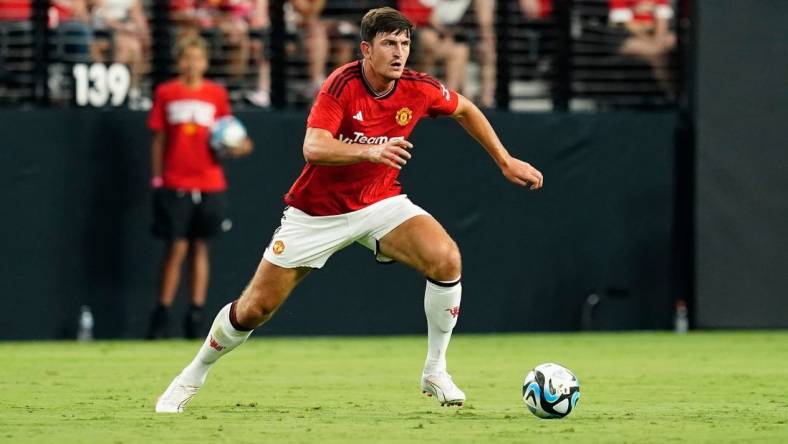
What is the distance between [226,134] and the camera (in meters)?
13.4

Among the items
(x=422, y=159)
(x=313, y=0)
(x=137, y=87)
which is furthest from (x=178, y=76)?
(x=422, y=159)

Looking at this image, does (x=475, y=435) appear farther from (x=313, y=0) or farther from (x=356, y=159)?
(x=313, y=0)

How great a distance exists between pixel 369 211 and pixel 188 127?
5357mm

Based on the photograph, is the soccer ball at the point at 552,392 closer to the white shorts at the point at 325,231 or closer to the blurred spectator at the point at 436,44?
the white shorts at the point at 325,231

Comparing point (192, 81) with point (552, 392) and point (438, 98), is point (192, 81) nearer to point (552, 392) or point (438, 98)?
point (438, 98)

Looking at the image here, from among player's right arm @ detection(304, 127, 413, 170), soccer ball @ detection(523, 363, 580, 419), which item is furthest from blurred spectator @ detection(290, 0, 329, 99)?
soccer ball @ detection(523, 363, 580, 419)

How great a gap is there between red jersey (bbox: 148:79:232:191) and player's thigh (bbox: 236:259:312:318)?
17.6ft

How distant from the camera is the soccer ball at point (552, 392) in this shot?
25.6ft

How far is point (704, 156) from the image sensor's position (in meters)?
14.6

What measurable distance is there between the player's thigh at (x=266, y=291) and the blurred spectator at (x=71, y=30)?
580cm

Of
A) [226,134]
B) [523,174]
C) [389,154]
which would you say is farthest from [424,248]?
[226,134]

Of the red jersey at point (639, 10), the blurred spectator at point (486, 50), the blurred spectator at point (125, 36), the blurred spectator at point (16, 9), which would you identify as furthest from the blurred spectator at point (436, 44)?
the blurred spectator at point (16, 9)

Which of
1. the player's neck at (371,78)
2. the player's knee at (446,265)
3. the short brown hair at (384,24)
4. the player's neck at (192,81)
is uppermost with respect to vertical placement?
the short brown hair at (384,24)

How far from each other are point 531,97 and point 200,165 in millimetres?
3142
